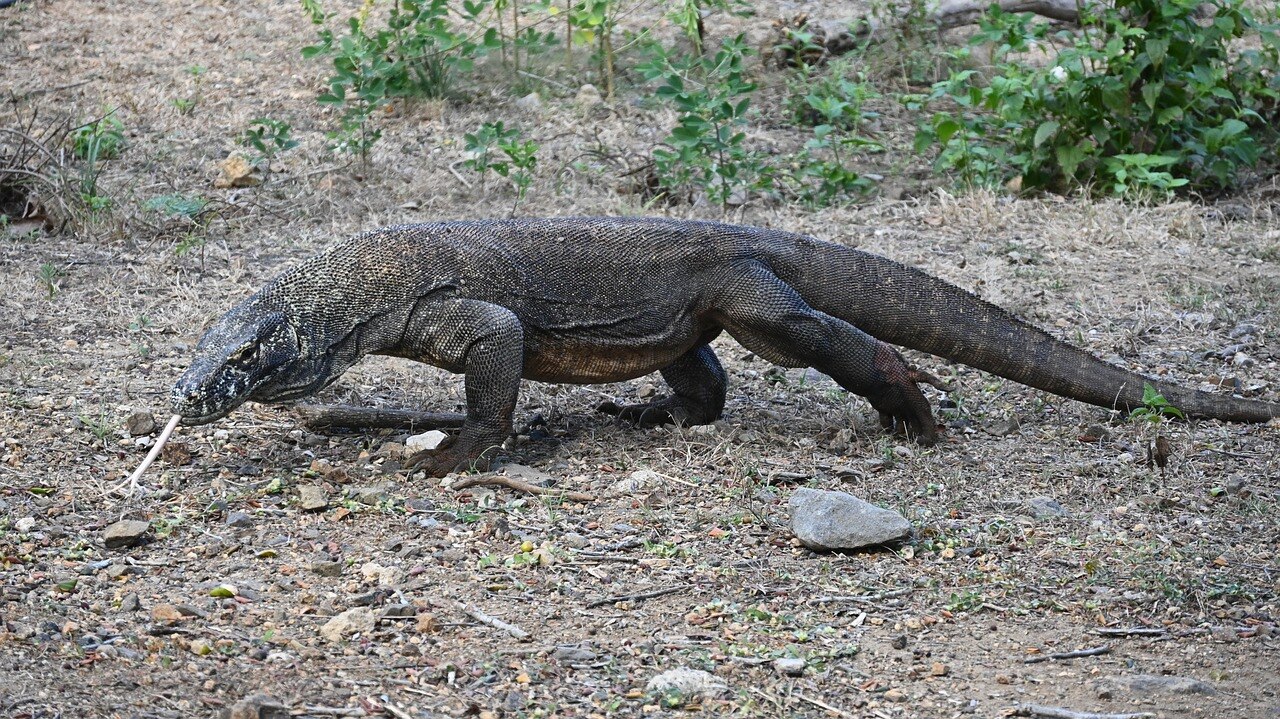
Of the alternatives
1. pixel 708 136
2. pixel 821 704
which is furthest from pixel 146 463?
pixel 708 136

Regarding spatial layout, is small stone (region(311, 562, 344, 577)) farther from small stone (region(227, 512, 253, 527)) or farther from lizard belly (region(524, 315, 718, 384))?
lizard belly (region(524, 315, 718, 384))

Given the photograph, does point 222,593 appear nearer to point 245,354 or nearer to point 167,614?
point 167,614

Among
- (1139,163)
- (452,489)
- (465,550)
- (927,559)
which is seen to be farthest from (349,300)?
(1139,163)

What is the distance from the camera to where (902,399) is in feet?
16.1

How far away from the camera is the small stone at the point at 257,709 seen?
9.10 ft

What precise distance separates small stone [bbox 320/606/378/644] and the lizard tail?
7.41ft

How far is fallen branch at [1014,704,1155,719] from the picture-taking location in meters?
2.91

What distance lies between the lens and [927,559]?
12.6 feet

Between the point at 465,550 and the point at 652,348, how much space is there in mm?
1304

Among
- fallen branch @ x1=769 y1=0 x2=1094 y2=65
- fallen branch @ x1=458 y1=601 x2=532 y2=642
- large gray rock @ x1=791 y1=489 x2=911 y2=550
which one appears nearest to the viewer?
fallen branch @ x1=458 y1=601 x2=532 y2=642

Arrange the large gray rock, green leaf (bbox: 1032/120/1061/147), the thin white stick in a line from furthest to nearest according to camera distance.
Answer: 1. green leaf (bbox: 1032/120/1061/147)
2. the thin white stick
3. the large gray rock

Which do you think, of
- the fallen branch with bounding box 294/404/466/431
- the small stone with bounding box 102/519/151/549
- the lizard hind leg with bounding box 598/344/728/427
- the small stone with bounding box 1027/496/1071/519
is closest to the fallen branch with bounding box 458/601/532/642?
the small stone with bounding box 102/519/151/549

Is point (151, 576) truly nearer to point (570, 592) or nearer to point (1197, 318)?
point (570, 592)

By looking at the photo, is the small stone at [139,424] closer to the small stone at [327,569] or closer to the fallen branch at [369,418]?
the fallen branch at [369,418]
